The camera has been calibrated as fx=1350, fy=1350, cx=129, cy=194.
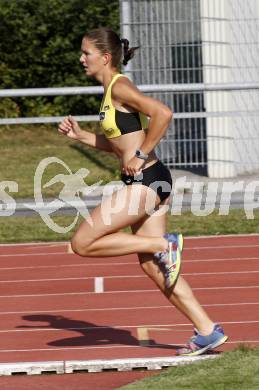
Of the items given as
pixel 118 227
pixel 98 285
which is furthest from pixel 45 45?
pixel 118 227

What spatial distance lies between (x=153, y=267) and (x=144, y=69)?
31.8 feet

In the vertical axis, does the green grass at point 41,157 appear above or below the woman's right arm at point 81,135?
above

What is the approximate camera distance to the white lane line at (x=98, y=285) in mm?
11173

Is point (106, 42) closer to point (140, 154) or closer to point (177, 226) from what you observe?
point (140, 154)

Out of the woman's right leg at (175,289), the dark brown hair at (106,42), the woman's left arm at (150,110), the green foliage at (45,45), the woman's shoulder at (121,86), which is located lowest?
the woman's right leg at (175,289)

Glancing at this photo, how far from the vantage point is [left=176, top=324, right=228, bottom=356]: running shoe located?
825 centimetres

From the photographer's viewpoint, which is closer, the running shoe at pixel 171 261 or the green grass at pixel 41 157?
the running shoe at pixel 171 261

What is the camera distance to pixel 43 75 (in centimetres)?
2345

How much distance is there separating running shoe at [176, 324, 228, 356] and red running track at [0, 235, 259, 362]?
13.2 inches

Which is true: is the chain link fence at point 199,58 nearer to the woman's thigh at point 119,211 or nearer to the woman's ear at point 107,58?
the woman's ear at point 107,58

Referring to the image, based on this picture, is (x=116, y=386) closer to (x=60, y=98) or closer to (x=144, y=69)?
(x=144, y=69)

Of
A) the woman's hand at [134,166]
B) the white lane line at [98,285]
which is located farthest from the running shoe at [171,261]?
the white lane line at [98,285]

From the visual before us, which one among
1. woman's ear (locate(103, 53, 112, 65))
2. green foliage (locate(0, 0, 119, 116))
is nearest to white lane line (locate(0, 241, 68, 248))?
woman's ear (locate(103, 53, 112, 65))

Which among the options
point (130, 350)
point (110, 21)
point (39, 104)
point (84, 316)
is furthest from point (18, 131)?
point (130, 350)
